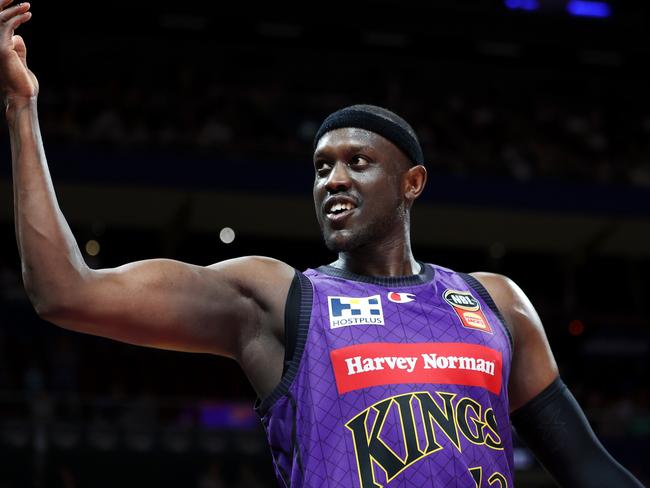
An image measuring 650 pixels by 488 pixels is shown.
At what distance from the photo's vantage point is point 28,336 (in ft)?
41.3

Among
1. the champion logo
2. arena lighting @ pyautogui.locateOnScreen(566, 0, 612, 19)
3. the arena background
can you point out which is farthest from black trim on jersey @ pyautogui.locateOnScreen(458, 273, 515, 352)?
arena lighting @ pyautogui.locateOnScreen(566, 0, 612, 19)

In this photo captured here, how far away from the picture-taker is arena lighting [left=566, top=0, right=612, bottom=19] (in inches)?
679

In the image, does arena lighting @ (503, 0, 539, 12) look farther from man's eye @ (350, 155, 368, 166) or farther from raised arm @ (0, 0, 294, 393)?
raised arm @ (0, 0, 294, 393)

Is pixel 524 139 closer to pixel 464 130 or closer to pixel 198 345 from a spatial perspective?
pixel 464 130

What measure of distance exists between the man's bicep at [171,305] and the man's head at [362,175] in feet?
0.86

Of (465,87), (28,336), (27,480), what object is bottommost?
(27,480)

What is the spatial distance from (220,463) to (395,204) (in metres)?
8.23

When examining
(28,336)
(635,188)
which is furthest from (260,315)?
(635,188)

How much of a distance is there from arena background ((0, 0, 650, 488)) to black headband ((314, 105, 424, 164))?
8.07 m

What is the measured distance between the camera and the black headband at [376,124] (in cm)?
287

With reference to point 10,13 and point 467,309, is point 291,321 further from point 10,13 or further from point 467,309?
point 10,13

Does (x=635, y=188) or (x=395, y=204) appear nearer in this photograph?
(x=395, y=204)

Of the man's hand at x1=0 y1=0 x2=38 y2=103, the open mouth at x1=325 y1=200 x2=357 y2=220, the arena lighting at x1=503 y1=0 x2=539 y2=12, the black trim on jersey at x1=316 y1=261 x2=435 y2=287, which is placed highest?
the arena lighting at x1=503 y1=0 x2=539 y2=12

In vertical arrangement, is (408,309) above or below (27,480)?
above
